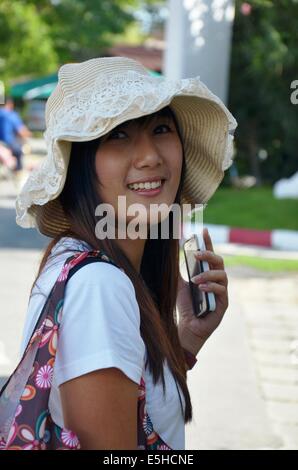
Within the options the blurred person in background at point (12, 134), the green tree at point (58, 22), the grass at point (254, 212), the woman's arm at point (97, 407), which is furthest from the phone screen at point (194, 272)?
the green tree at point (58, 22)

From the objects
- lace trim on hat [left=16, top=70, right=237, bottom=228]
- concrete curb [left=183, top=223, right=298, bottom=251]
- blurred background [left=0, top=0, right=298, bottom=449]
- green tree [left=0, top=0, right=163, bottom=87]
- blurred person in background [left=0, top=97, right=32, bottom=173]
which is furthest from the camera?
green tree [left=0, top=0, right=163, bottom=87]

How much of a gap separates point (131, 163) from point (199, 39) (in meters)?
8.52

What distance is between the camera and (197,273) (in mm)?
2336

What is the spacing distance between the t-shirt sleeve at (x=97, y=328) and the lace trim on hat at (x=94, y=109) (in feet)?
0.96

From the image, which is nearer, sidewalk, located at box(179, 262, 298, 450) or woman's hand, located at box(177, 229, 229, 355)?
woman's hand, located at box(177, 229, 229, 355)

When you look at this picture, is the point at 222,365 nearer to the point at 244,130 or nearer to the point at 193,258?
the point at 193,258

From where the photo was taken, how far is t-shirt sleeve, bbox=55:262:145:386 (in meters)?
1.73

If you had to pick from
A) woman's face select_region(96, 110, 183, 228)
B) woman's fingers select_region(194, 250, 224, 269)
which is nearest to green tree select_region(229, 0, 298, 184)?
woman's fingers select_region(194, 250, 224, 269)

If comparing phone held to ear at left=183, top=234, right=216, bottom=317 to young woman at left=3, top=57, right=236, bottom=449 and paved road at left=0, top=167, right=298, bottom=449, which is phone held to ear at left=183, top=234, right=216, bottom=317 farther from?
paved road at left=0, top=167, right=298, bottom=449

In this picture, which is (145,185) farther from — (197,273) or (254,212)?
(254,212)

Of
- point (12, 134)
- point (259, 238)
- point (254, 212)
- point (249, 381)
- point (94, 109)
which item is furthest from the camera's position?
point (12, 134)

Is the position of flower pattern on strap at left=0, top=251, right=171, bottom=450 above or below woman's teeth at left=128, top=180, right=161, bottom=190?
below

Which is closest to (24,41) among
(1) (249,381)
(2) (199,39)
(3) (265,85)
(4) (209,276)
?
(3) (265,85)

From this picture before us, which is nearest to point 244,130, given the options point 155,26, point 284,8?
point 284,8
